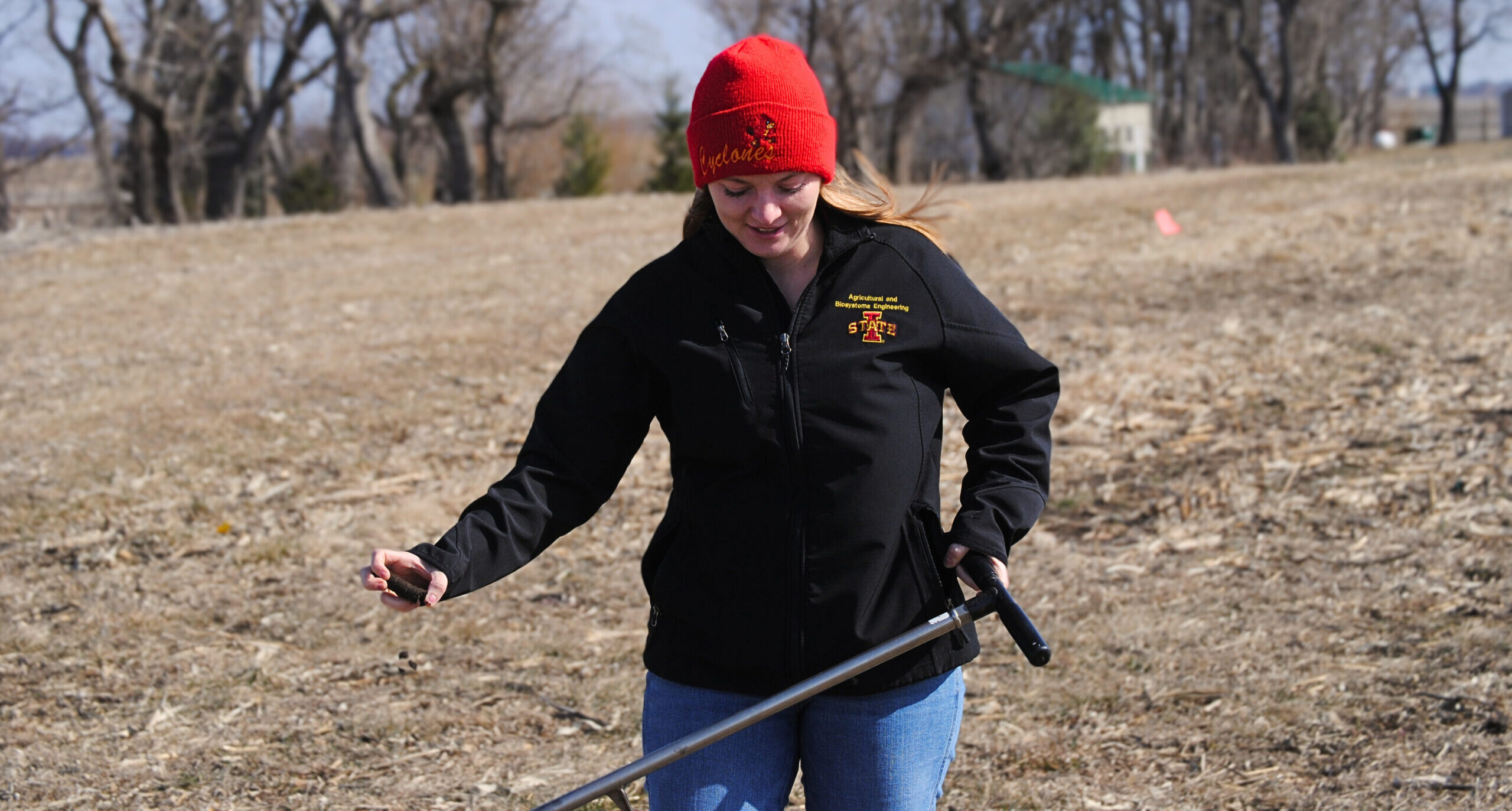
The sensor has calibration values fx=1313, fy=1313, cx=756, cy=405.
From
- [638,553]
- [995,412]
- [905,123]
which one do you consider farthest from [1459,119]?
[995,412]

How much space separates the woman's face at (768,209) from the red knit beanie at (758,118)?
0.02 meters

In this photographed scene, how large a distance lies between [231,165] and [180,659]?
26145mm

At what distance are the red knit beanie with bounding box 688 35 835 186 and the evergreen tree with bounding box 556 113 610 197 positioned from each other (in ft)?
107

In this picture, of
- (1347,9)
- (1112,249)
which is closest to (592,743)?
(1112,249)

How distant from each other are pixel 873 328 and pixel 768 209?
279 mm

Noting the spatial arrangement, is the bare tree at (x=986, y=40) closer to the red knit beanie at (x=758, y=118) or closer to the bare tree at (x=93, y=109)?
the bare tree at (x=93, y=109)

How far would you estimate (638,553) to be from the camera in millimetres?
5809

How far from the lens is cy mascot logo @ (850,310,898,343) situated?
2.30 m

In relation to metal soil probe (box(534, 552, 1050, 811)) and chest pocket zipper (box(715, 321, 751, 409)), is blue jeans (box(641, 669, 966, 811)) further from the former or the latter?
chest pocket zipper (box(715, 321, 751, 409))

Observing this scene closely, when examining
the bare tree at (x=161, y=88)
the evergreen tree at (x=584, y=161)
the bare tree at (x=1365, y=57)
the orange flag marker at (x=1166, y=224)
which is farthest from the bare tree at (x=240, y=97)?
the bare tree at (x=1365, y=57)

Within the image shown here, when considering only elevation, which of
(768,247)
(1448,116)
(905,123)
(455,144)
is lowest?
(768,247)

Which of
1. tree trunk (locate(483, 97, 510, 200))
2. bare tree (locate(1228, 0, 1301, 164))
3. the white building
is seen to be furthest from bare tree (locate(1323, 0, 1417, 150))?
tree trunk (locate(483, 97, 510, 200))

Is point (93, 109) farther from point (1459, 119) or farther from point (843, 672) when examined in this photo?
point (1459, 119)

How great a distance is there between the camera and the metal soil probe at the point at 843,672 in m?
2.20
